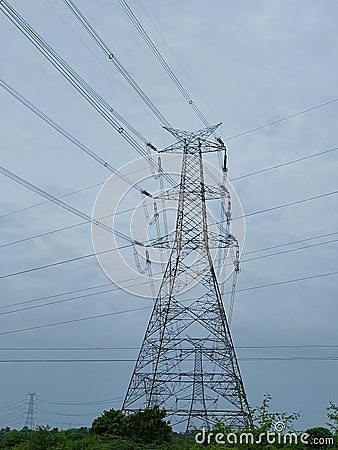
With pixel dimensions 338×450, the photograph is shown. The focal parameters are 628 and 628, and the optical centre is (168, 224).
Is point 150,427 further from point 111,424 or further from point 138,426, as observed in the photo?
point 111,424

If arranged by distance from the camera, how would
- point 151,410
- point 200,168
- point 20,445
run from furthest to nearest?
point 200,168
point 151,410
point 20,445

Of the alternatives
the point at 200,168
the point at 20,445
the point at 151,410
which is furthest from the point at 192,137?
the point at 20,445

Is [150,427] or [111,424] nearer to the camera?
[150,427]

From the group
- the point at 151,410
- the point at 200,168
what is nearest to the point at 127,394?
the point at 151,410

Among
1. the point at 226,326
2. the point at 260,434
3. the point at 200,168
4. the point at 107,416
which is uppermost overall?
the point at 200,168

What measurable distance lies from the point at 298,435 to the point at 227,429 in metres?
2.12

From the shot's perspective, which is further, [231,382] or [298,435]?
[231,382]

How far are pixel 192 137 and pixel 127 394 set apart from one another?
12.4m

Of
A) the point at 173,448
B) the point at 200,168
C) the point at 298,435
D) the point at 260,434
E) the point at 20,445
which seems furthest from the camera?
the point at 200,168

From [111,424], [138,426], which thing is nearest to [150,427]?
[138,426]

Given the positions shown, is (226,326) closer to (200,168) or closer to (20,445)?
(200,168)

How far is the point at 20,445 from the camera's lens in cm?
2609

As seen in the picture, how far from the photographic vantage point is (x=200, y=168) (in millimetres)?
29938

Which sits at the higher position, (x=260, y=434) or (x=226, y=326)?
(x=226, y=326)
